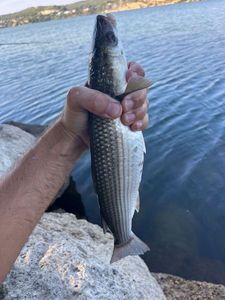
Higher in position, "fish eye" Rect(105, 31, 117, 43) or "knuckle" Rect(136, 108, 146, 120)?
"fish eye" Rect(105, 31, 117, 43)

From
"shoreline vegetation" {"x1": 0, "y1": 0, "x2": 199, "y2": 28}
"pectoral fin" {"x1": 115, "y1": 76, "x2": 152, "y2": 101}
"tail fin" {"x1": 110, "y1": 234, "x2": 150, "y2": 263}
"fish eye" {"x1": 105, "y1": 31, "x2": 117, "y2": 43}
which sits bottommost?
"shoreline vegetation" {"x1": 0, "y1": 0, "x2": 199, "y2": 28}

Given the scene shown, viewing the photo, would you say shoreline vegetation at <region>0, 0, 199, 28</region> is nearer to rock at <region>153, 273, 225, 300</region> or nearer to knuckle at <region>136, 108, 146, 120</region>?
rock at <region>153, 273, 225, 300</region>

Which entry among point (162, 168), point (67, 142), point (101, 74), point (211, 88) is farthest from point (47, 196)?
point (211, 88)

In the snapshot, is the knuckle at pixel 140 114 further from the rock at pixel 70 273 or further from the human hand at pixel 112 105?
the rock at pixel 70 273

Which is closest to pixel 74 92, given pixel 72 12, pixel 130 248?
pixel 130 248

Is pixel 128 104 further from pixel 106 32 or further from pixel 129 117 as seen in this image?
pixel 106 32

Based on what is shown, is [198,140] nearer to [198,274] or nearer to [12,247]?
[198,274]

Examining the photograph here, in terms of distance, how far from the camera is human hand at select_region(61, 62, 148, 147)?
11.4ft

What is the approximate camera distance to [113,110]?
347 cm

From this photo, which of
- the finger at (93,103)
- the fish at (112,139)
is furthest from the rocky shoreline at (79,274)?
the finger at (93,103)

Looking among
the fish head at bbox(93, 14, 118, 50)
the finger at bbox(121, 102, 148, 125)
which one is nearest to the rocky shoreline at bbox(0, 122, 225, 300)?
the finger at bbox(121, 102, 148, 125)

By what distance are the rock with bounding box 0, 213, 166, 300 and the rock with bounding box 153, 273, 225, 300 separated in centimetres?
65

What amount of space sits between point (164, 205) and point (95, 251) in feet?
21.5

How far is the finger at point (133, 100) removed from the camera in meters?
3.55
